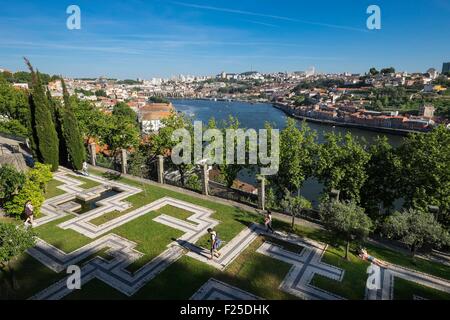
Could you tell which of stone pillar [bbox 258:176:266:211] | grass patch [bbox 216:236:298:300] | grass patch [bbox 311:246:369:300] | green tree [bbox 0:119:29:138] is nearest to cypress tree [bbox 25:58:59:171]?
green tree [bbox 0:119:29:138]

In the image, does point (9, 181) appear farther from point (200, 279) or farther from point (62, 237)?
point (200, 279)

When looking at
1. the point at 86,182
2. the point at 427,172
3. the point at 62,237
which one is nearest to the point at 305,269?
the point at 427,172

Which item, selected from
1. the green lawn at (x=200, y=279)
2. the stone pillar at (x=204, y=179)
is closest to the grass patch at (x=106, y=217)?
the stone pillar at (x=204, y=179)

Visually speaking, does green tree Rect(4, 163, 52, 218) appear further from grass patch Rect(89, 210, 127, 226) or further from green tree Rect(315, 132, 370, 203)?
green tree Rect(315, 132, 370, 203)

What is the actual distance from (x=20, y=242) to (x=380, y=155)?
1521 cm

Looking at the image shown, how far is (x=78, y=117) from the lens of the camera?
86.4 ft

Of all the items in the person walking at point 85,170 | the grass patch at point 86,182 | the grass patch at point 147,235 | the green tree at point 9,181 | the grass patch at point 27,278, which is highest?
the green tree at point 9,181

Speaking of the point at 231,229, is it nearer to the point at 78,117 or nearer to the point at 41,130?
the point at 41,130

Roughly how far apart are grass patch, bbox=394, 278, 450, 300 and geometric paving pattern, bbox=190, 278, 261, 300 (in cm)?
441

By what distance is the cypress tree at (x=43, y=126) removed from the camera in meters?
20.1

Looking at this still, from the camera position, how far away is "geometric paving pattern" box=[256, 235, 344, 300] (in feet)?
30.6

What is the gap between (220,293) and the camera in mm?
9219

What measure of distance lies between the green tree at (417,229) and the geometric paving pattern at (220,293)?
5.86 meters

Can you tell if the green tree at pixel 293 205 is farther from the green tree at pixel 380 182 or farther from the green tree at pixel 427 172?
the green tree at pixel 427 172
